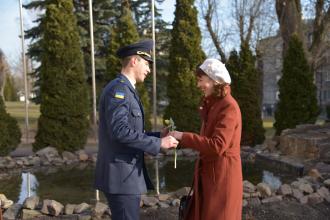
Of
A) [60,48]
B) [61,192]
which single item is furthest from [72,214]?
[60,48]

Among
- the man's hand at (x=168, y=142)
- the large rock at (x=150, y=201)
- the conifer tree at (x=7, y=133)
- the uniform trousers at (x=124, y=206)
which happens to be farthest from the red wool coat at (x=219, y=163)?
the conifer tree at (x=7, y=133)

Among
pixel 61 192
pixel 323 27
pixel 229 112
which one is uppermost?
pixel 323 27

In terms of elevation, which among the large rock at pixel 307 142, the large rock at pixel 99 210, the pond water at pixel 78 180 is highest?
the large rock at pixel 307 142

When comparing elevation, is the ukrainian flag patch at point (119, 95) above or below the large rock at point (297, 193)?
above

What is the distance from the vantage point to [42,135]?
10.3m

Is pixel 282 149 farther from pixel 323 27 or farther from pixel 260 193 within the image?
pixel 323 27

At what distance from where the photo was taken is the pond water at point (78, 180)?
20.9 ft

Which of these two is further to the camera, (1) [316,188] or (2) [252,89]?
(2) [252,89]

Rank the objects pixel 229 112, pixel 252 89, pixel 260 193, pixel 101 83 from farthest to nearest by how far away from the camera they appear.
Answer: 1. pixel 101 83
2. pixel 252 89
3. pixel 260 193
4. pixel 229 112

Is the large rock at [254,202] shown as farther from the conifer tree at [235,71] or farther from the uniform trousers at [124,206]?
the conifer tree at [235,71]

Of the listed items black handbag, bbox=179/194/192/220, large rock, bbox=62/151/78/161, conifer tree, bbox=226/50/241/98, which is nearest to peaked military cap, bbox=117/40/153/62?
black handbag, bbox=179/194/192/220

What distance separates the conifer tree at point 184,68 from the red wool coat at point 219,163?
8.96 metres

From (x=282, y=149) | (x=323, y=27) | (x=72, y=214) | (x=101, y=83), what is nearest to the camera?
(x=72, y=214)

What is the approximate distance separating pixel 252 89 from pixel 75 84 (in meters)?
5.22
